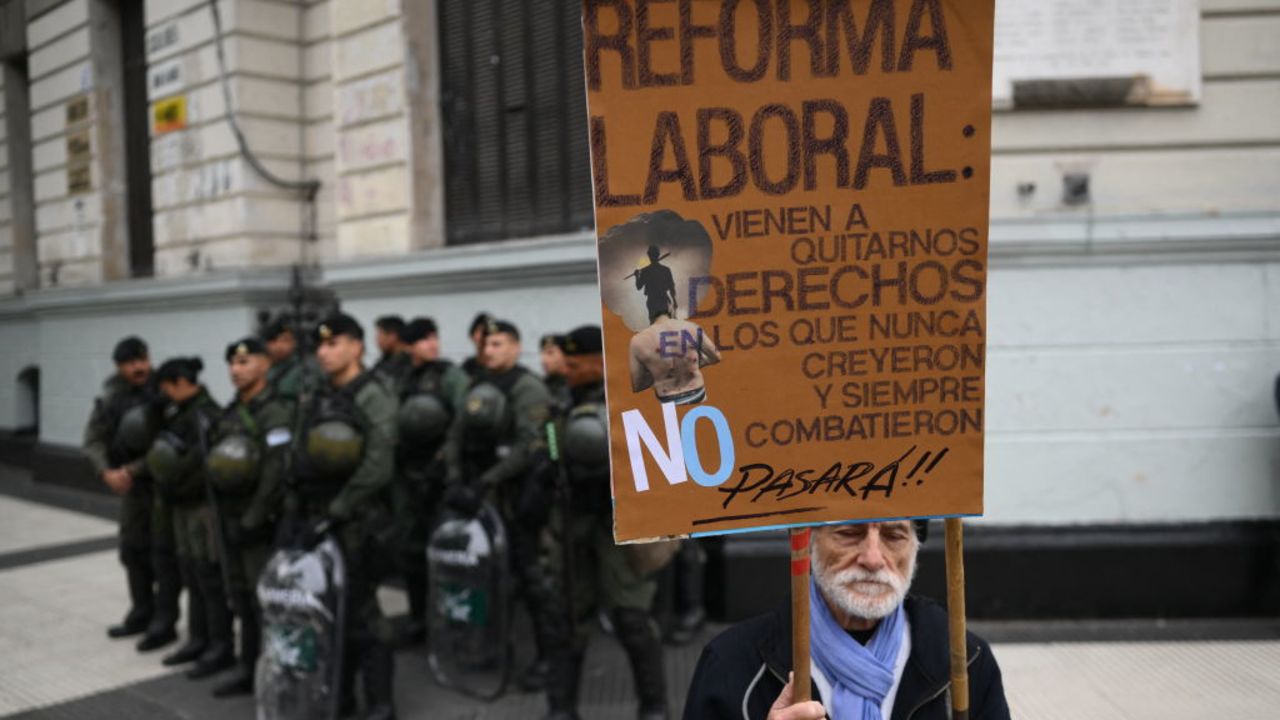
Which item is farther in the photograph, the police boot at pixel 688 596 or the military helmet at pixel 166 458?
the police boot at pixel 688 596

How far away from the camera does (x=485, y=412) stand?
5.31 meters

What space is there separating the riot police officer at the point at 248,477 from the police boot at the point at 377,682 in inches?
37.5

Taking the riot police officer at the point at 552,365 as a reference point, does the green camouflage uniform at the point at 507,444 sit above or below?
below

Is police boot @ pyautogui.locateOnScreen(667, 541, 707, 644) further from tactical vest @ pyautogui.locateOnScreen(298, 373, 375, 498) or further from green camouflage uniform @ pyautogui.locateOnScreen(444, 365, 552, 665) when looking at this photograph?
tactical vest @ pyautogui.locateOnScreen(298, 373, 375, 498)

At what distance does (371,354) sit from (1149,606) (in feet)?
22.0

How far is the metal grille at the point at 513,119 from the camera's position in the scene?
821 centimetres

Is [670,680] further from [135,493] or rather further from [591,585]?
[135,493]

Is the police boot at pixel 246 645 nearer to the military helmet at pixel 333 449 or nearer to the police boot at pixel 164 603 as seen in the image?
the police boot at pixel 164 603

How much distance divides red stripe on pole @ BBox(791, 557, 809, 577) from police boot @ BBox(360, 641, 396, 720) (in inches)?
134

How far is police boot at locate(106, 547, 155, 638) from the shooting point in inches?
258

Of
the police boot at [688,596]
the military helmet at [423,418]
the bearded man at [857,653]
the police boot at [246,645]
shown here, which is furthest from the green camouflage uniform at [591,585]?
the bearded man at [857,653]

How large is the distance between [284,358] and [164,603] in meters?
1.82

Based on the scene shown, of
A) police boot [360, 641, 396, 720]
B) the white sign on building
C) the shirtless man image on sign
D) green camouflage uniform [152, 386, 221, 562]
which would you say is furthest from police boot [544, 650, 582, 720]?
the white sign on building

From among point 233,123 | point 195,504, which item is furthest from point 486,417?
point 233,123
